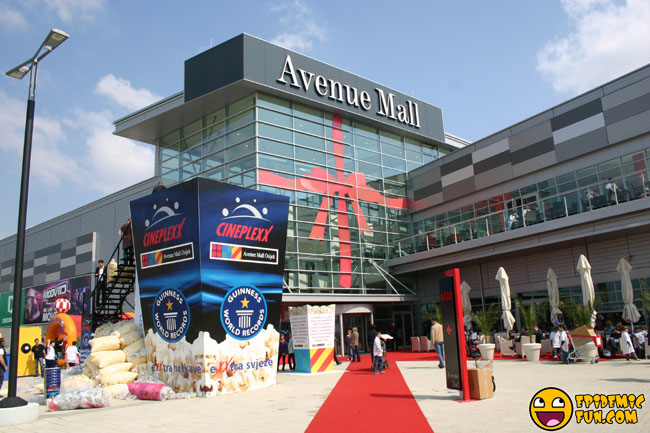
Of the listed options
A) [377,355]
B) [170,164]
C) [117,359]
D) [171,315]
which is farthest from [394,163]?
[117,359]

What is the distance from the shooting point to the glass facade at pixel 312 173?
24.7m

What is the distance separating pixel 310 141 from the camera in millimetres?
26750

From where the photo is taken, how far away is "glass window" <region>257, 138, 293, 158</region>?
24559 mm

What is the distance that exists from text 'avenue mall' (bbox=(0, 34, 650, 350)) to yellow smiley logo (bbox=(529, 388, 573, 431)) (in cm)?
1165

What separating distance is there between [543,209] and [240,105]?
15.1 metres

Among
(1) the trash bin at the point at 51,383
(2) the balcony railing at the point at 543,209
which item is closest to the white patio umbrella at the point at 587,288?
(2) the balcony railing at the point at 543,209

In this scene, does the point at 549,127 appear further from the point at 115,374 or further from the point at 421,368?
the point at 115,374

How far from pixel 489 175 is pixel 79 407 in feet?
71.0

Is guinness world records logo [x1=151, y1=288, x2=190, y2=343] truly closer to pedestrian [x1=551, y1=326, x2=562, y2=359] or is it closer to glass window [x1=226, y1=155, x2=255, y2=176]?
glass window [x1=226, y1=155, x2=255, y2=176]

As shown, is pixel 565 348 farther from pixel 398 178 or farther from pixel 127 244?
pixel 398 178

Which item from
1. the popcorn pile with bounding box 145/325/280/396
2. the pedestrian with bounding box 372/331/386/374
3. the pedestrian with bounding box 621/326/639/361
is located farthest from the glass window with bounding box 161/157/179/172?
the pedestrian with bounding box 621/326/639/361

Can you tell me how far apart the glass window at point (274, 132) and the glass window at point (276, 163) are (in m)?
1.14

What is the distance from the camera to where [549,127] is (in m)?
24.0

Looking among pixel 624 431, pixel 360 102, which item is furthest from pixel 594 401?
pixel 360 102
